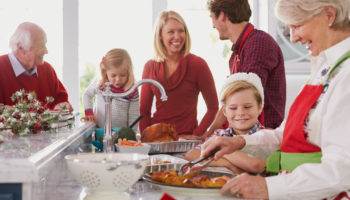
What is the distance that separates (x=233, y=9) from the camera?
2357 mm

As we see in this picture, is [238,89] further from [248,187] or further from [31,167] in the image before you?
[31,167]

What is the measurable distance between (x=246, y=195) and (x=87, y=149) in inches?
45.7

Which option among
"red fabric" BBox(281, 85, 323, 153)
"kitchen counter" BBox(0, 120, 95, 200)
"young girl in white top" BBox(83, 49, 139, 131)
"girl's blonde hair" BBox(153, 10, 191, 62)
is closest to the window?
"young girl in white top" BBox(83, 49, 139, 131)

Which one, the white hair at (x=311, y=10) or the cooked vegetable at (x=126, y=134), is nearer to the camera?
the white hair at (x=311, y=10)

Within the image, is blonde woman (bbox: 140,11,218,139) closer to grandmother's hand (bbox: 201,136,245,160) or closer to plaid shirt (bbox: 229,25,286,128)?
plaid shirt (bbox: 229,25,286,128)

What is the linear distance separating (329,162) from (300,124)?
17 cm

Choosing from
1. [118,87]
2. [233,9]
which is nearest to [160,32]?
[118,87]

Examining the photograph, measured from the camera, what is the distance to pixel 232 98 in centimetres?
196

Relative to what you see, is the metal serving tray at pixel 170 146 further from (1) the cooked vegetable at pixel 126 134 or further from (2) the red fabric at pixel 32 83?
(2) the red fabric at pixel 32 83

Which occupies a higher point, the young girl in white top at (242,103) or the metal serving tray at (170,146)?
the young girl in white top at (242,103)

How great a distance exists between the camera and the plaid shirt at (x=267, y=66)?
7.32 feet

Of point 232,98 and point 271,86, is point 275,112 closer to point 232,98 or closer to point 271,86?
point 271,86

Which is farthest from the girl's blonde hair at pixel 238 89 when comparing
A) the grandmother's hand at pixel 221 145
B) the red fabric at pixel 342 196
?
the red fabric at pixel 342 196

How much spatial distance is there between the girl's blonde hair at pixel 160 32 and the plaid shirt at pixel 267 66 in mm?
471
